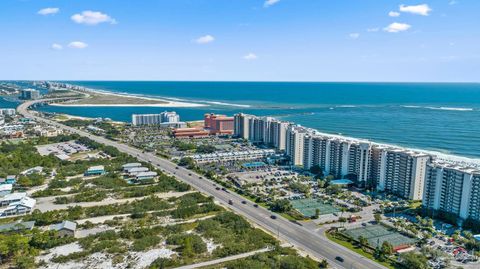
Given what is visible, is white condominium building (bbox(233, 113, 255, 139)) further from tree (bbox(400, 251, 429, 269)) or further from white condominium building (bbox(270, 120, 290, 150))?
tree (bbox(400, 251, 429, 269))

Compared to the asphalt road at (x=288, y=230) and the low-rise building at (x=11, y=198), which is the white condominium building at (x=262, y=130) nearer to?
the asphalt road at (x=288, y=230)

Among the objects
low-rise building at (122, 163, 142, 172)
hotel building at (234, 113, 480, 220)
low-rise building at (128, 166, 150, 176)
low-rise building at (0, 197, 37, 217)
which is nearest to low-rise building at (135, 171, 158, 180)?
low-rise building at (128, 166, 150, 176)

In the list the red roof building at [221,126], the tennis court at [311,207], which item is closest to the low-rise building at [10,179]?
the tennis court at [311,207]

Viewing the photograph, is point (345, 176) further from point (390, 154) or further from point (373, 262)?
point (373, 262)

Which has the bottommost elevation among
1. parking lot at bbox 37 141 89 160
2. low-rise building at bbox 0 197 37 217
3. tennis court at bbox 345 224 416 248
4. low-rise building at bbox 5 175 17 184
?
tennis court at bbox 345 224 416 248

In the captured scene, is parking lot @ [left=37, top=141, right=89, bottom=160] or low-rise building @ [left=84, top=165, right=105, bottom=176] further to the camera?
parking lot @ [left=37, top=141, right=89, bottom=160]
